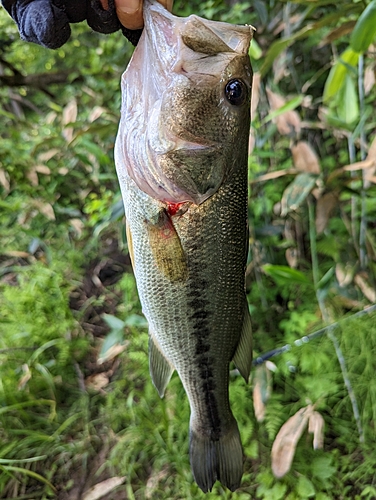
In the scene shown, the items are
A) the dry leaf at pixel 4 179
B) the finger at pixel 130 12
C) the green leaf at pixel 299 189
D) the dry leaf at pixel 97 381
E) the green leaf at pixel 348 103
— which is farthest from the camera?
the dry leaf at pixel 97 381

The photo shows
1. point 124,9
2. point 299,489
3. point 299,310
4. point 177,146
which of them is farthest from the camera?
point 299,310

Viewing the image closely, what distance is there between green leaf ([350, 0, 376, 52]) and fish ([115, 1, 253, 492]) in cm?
37

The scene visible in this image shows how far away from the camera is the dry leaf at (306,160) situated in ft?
4.02

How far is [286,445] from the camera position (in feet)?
4.53

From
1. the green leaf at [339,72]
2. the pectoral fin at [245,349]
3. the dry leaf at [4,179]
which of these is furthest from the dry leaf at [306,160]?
the dry leaf at [4,179]

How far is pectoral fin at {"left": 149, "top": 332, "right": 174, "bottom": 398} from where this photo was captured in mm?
1014

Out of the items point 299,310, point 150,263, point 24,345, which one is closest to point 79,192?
point 24,345

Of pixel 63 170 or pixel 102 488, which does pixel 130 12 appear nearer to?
pixel 63 170

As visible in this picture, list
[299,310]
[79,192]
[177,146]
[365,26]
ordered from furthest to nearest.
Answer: [79,192]
[299,310]
[365,26]
[177,146]

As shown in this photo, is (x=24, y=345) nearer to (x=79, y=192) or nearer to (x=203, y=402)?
(x=79, y=192)

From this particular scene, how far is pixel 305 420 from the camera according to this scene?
1.41 meters

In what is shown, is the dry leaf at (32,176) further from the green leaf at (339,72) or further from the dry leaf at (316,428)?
the dry leaf at (316,428)

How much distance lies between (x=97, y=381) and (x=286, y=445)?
43.2 inches

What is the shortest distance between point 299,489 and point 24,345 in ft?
4.87
